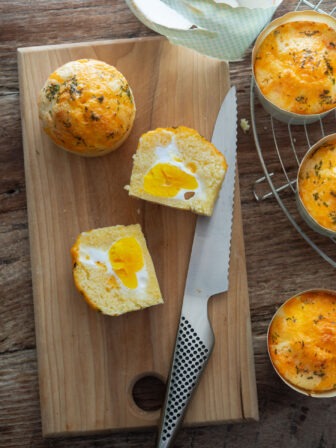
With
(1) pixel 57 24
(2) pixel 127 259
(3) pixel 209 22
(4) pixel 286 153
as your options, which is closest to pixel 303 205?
(4) pixel 286 153

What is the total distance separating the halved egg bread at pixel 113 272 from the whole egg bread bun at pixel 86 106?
52 centimetres

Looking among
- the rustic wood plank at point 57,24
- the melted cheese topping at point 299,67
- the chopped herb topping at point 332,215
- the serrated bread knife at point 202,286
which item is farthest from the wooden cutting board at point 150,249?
the chopped herb topping at point 332,215

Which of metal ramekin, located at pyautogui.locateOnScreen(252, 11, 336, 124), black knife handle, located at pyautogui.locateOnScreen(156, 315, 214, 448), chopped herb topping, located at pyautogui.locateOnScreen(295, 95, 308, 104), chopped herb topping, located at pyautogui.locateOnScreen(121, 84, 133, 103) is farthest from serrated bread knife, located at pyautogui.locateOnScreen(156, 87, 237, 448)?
chopped herb topping, located at pyautogui.locateOnScreen(121, 84, 133, 103)

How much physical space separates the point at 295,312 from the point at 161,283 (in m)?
0.79

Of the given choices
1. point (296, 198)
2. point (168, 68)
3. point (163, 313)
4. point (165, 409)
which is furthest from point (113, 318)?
point (168, 68)

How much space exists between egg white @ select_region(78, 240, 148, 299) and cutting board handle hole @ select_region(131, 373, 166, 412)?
1.92 ft

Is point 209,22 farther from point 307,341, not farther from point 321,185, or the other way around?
point 307,341

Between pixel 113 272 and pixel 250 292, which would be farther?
pixel 250 292

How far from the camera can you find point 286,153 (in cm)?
335

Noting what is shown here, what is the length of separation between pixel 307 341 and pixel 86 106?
1754 mm

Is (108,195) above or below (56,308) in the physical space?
above

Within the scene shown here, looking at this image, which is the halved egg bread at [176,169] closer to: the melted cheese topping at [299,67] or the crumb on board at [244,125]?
the crumb on board at [244,125]

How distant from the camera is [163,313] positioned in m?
3.14

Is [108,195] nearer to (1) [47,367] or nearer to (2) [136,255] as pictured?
(2) [136,255]
